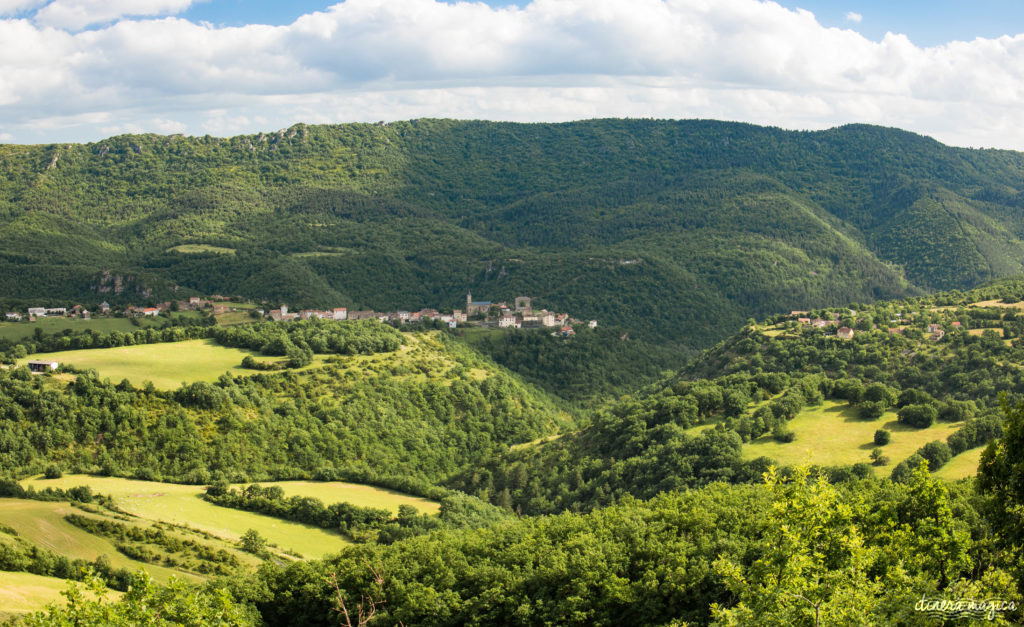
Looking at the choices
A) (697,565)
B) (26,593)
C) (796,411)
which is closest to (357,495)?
(26,593)

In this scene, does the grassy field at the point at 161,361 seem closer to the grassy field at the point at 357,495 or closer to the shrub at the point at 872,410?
the grassy field at the point at 357,495

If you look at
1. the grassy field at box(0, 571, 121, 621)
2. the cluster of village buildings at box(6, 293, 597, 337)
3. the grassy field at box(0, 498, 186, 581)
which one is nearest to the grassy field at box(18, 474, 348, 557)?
the grassy field at box(0, 498, 186, 581)

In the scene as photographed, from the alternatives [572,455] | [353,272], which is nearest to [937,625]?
[572,455]

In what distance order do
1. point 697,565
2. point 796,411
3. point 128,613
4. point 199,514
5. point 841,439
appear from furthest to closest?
point 796,411 < point 841,439 < point 199,514 < point 697,565 < point 128,613

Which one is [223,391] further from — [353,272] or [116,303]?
[353,272]

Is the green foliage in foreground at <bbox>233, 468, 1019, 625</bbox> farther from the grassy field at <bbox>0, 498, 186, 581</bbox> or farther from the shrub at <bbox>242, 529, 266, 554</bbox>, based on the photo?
the grassy field at <bbox>0, 498, 186, 581</bbox>

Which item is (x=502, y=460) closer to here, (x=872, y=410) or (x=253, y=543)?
(x=253, y=543)
